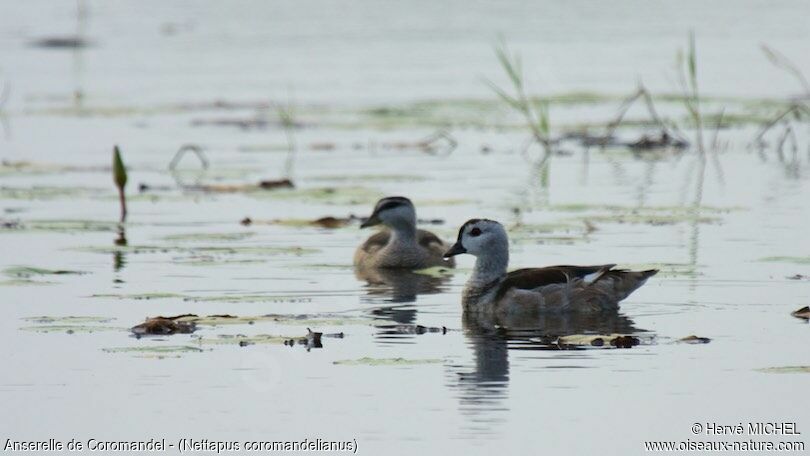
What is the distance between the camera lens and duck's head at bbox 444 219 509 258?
14672 millimetres

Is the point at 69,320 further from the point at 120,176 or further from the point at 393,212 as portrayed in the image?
the point at 120,176

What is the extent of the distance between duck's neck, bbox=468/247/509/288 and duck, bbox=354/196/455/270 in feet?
8.69

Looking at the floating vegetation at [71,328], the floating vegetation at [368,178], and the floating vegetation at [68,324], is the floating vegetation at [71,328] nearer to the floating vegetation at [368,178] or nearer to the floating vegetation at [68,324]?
the floating vegetation at [68,324]

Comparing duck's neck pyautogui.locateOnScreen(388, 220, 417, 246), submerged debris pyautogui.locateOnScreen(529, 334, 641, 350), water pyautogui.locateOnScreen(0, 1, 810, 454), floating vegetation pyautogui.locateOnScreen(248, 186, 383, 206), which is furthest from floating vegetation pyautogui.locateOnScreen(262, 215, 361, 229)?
submerged debris pyautogui.locateOnScreen(529, 334, 641, 350)

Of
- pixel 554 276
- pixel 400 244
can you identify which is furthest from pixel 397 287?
pixel 554 276

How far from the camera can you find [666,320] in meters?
13.8

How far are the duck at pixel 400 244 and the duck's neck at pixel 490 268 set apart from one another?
2.65 metres

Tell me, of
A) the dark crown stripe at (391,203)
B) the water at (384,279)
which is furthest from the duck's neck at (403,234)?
the water at (384,279)

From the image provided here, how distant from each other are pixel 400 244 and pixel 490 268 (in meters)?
2.95

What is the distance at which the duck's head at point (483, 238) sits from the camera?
14672 millimetres

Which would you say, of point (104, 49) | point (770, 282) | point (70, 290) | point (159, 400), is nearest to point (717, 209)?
point (770, 282)

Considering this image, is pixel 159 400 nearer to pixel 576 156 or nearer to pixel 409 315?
pixel 409 315

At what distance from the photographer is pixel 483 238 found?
14680 mm

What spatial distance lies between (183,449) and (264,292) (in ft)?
16.0
